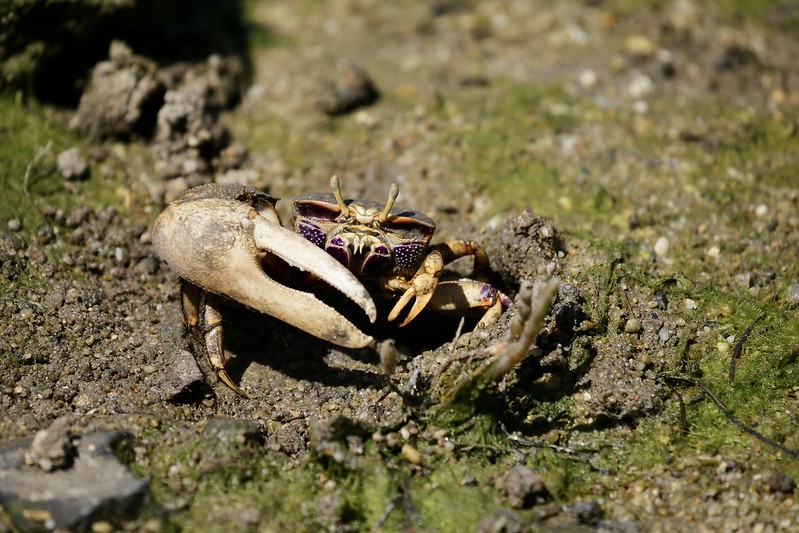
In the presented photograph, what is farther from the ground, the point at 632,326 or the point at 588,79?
the point at 588,79

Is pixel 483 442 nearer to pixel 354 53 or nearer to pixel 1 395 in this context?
pixel 1 395

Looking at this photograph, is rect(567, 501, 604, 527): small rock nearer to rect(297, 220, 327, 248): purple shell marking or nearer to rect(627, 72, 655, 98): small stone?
rect(297, 220, 327, 248): purple shell marking

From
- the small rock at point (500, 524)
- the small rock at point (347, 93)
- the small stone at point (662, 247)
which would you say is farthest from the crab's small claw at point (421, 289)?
the small rock at point (347, 93)

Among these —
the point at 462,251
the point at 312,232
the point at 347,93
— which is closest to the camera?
the point at 312,232

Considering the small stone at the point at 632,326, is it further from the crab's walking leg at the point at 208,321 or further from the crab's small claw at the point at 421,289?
the crab's walking leg at the point at 208,321

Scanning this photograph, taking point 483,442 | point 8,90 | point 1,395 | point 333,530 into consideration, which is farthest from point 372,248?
point 8,90

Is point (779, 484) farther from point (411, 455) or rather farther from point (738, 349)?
point (411, 455)

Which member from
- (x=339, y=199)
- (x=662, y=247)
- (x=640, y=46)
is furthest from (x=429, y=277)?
(x=640, y=46)

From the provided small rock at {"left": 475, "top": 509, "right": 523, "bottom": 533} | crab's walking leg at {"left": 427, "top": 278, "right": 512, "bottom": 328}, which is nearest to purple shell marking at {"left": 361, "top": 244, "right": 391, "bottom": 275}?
crab's walking leg at {"left": 427, "top": 278, "right": 512, "bottom": 328}
